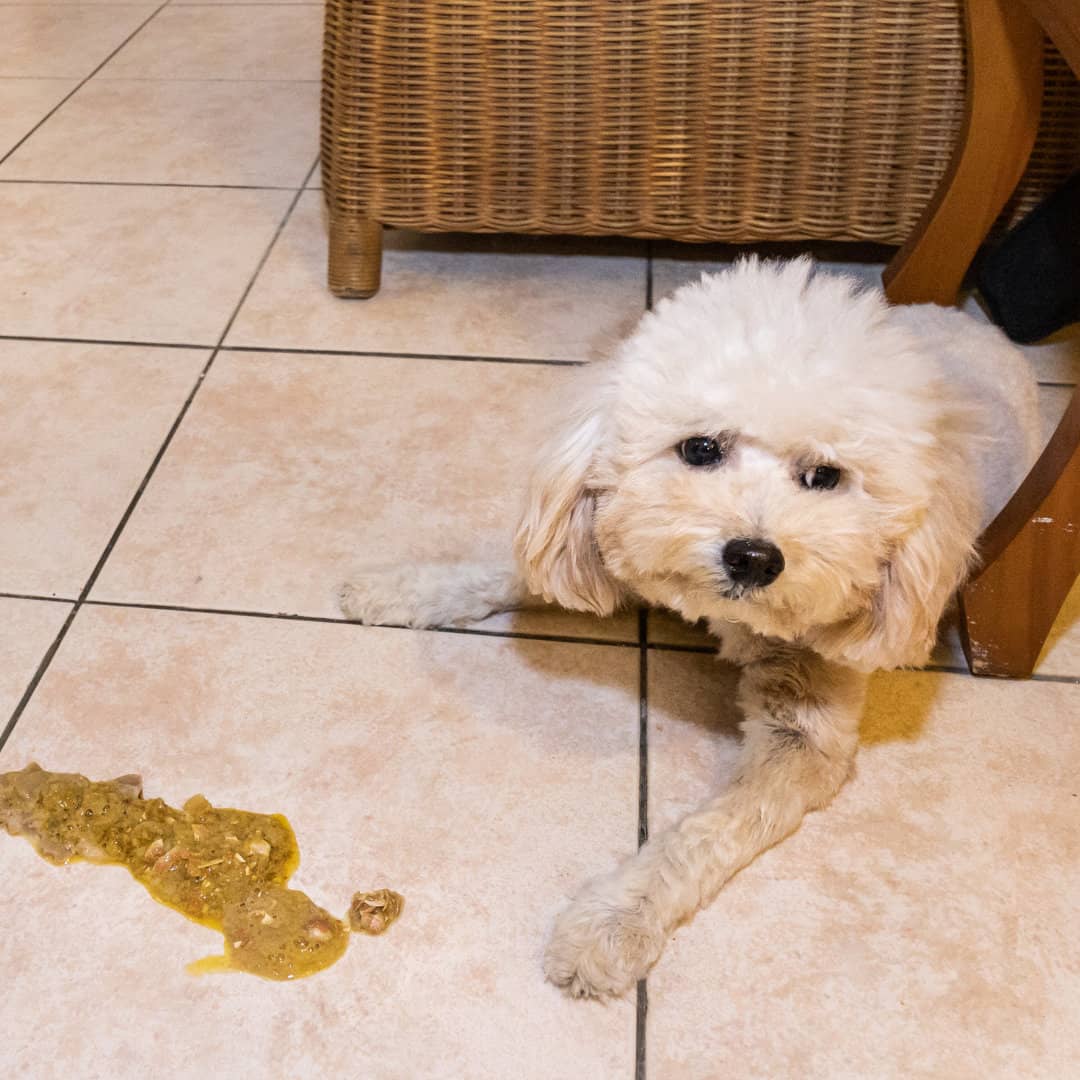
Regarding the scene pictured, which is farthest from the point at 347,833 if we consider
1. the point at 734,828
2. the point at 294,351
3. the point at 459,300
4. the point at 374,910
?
the point at 459,300

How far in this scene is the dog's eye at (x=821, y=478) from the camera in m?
0.88

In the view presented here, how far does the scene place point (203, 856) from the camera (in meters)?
1.00

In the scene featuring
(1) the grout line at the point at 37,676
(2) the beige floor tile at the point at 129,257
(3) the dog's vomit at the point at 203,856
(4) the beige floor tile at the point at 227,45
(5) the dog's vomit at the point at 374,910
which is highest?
(4) the beige floor tile at the point at 227,45

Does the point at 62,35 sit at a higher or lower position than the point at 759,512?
lower

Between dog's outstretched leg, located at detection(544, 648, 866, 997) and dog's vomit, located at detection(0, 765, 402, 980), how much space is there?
193 mm

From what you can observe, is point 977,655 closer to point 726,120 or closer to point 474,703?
point 474,703

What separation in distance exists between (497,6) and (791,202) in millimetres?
530

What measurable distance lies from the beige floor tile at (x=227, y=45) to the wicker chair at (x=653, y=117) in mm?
889

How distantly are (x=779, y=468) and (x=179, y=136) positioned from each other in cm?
184

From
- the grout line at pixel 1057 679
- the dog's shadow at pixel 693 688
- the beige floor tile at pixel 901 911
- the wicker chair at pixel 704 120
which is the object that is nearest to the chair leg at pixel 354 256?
the wicker chair at pixel 704 120

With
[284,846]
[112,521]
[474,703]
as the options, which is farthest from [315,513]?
[284,846]

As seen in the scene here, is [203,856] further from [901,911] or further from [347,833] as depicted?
[901,911]

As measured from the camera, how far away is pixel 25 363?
1619 mm

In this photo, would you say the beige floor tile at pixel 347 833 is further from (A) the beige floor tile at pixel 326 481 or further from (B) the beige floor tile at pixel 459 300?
(B) the beige floor tile at pixel 459 300
